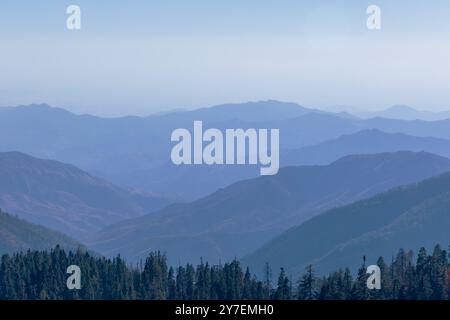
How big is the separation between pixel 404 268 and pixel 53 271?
171 feet

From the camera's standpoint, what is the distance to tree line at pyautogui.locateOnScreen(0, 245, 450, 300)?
118m

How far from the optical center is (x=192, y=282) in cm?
14050

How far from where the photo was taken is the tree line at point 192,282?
118m

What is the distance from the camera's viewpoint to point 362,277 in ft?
357
